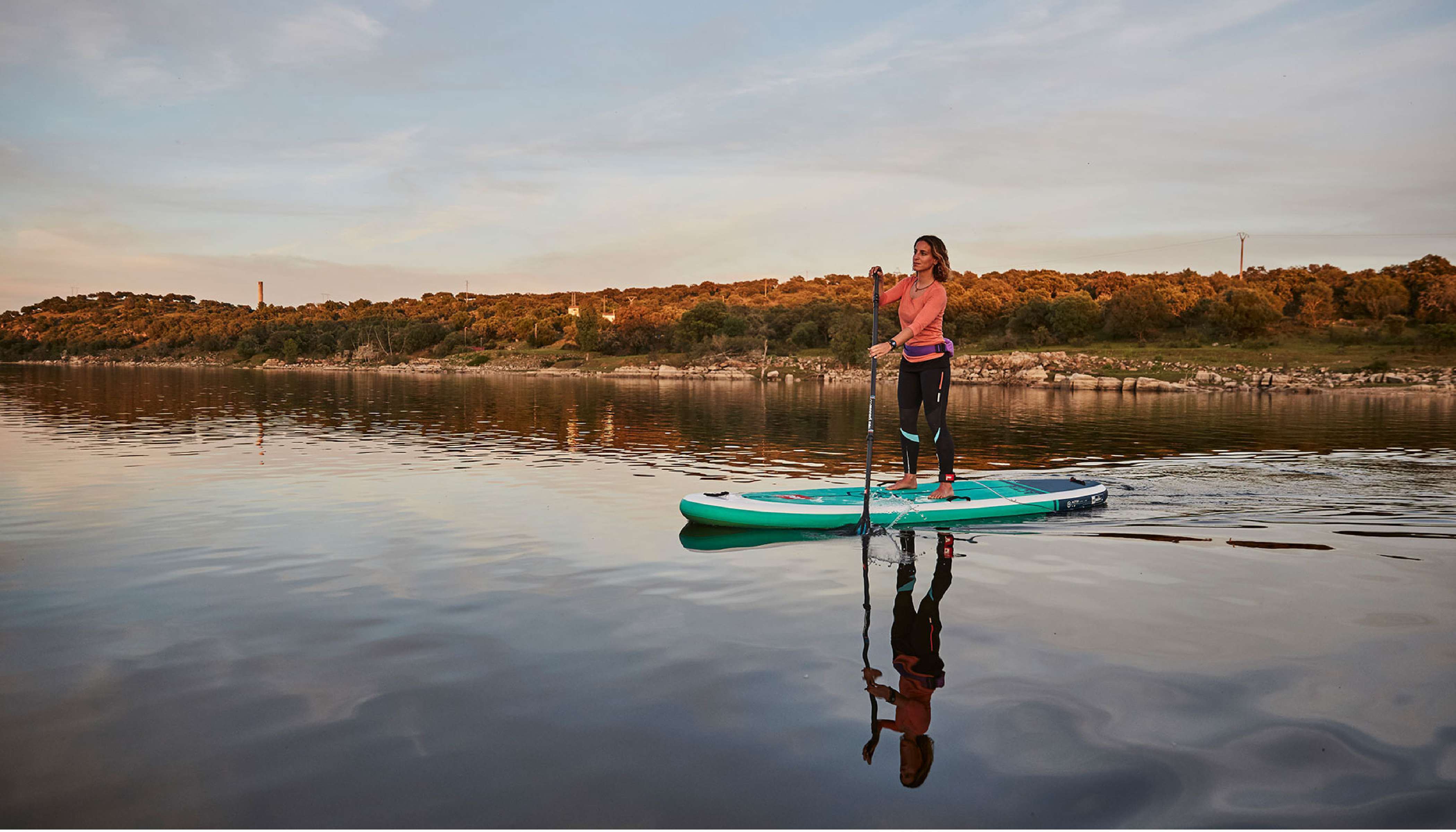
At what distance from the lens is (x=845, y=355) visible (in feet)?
260

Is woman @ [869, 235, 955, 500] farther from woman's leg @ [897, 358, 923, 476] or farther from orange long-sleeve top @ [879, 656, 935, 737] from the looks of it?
orange long-sleeve top @ [879, 656, 935, 737]

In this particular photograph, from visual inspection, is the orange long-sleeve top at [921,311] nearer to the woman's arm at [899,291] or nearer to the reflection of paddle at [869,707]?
the woman's arm at [899,291]

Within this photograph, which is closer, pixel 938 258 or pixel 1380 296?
pixel 938 258

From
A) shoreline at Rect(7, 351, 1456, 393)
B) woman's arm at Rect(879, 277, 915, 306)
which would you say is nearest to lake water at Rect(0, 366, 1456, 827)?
woman's arm at Rect(879, 277, 915, 306)

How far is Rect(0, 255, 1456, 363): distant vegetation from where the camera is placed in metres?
76.9

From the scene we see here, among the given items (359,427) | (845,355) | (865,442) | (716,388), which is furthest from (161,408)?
(845,355)

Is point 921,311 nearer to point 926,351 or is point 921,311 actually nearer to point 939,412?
point 926,351

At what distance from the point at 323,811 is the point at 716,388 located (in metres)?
53.2

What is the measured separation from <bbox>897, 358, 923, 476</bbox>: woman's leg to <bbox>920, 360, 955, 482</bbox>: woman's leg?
0.18m

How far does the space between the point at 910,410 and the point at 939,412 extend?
516 millimetres

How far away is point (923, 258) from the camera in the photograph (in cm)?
1119

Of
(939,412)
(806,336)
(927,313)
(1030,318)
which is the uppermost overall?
(1030,318)

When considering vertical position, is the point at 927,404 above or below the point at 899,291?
below

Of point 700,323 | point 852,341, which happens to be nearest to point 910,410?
point 852,341
